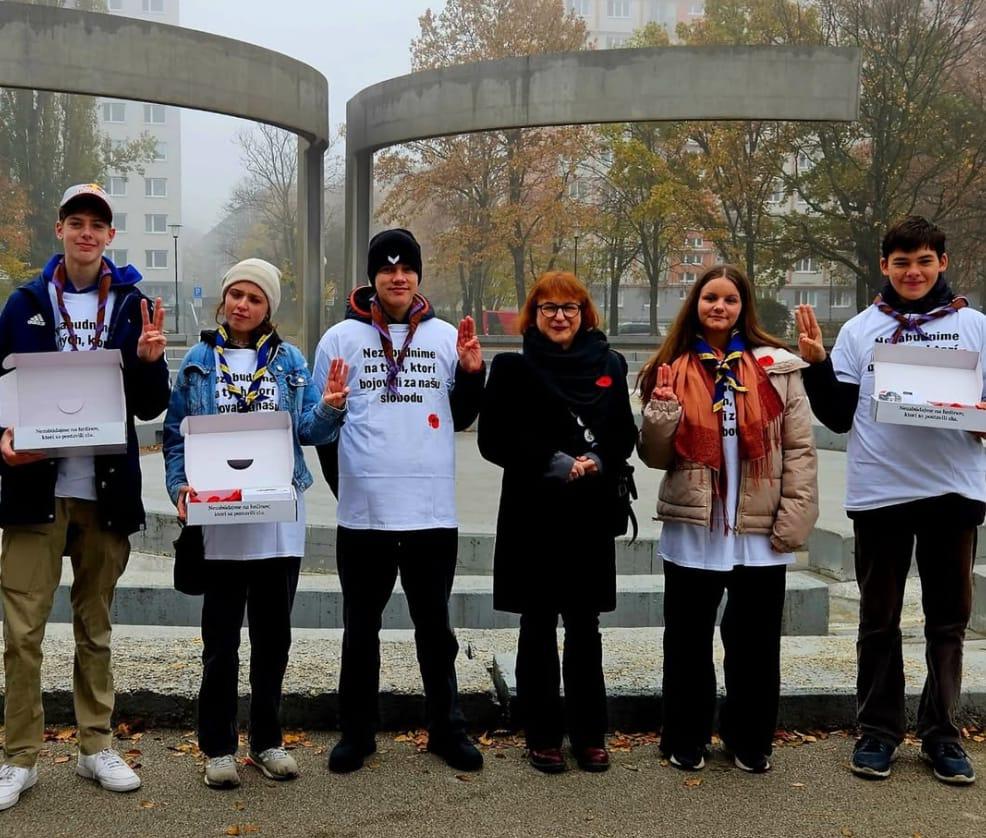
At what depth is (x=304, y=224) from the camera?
19469mm

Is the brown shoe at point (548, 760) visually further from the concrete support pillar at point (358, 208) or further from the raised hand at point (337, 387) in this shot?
the concrete support pillar at point (358, 208)

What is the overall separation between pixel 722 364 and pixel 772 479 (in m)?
0.49

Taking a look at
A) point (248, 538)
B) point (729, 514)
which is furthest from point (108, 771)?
point (729, 514)

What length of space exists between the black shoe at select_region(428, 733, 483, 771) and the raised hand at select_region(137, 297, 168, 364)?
1.81 meters

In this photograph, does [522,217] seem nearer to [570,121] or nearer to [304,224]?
[570,121]

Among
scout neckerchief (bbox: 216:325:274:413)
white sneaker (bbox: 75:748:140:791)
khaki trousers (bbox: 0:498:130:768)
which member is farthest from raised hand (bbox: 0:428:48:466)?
white sneaker (bbox: 75:748:140:791)

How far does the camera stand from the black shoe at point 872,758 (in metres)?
3.84

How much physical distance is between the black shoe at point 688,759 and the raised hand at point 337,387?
6.11 ft

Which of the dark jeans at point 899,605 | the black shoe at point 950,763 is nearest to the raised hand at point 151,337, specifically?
the dark jeans at point 899,605

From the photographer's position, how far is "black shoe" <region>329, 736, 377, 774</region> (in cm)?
384

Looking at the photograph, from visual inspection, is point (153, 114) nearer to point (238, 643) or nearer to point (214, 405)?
point (214, 405)

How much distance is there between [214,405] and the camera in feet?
12.3

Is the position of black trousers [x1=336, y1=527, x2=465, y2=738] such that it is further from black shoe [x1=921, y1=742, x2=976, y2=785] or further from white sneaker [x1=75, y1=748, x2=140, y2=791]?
black shoe [x1=921, y1=742, x2=976, y2=785]

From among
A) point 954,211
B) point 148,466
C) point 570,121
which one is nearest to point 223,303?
point 148,466
